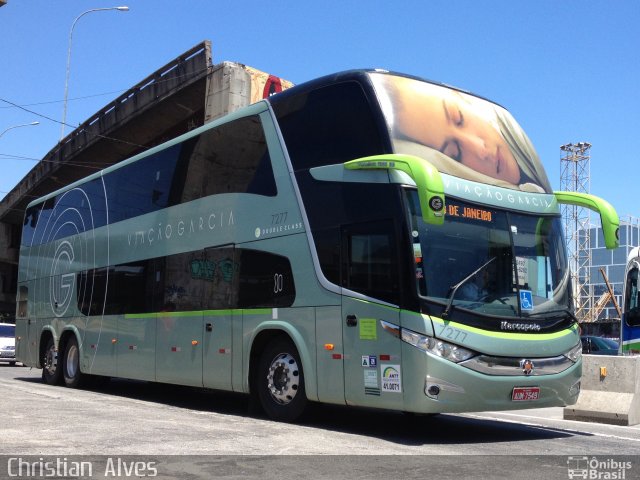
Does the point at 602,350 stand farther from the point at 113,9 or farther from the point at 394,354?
the point at 113,9

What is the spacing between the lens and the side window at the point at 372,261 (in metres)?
8.79

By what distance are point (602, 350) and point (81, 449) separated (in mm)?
23064

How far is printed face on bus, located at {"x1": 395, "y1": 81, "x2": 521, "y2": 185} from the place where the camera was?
946 cm

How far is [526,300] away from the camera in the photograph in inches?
363

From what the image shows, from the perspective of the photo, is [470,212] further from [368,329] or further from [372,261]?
[368,329]

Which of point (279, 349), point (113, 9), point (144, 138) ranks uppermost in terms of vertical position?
point (113, 9)

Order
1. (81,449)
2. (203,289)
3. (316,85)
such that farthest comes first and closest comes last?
(203,289), (316,85), (81,449)

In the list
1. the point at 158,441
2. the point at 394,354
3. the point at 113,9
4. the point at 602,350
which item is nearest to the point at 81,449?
the point at 158,441

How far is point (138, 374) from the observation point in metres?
14.2

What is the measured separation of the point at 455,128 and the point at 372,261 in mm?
2144

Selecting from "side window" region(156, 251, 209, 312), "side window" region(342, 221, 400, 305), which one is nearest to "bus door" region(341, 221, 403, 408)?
"side window" region(342, 221, 400, 305)

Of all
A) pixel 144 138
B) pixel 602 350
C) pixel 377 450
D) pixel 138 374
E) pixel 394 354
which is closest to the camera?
pixel 377 450

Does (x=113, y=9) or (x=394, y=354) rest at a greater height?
(x=113, y=9)

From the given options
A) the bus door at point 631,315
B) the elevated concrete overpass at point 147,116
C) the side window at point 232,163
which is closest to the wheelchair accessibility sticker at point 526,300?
the side window at point 232,163
